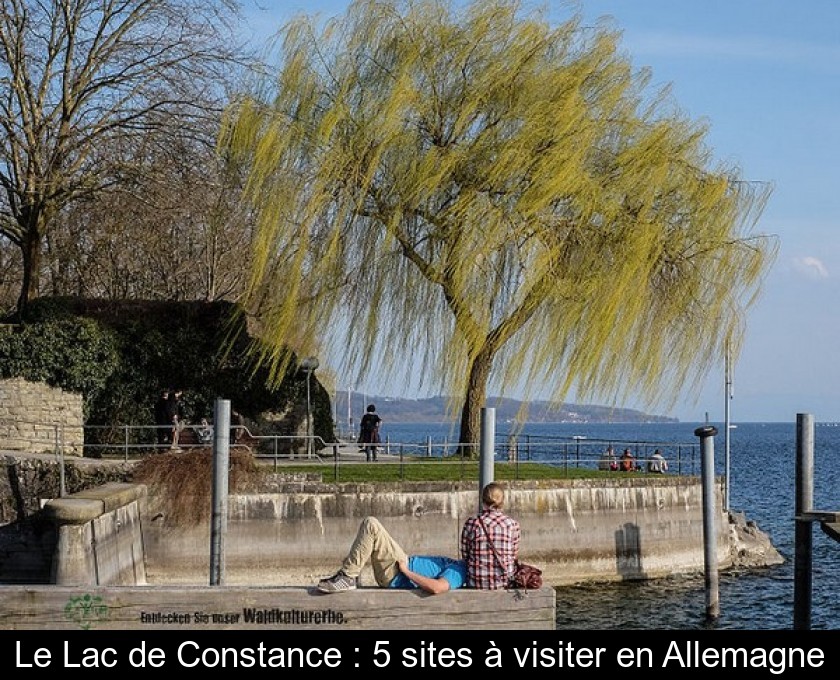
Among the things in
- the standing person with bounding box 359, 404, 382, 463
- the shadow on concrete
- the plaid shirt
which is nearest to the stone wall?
the standing person with bounding box 359, 404, 382, 463

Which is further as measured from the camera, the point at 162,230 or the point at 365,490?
the point at 162,230

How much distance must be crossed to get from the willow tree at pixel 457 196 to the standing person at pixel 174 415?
8.50 ft

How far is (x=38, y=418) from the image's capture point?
3303cm

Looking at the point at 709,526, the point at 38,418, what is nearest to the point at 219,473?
the point at 709,526

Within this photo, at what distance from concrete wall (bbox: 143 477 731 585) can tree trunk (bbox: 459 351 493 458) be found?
14.0ft

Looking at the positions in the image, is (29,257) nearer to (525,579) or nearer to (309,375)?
(309,375)

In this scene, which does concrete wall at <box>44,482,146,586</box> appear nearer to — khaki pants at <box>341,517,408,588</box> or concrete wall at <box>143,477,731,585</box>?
concrete wall at <box>143,477,731,585</box>

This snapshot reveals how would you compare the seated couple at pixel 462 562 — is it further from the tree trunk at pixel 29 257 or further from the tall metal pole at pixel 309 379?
the tree trunk at pixel 29 257

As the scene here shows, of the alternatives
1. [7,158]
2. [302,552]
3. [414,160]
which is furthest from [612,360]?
[7,158]

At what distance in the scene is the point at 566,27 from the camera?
33906 millimetres

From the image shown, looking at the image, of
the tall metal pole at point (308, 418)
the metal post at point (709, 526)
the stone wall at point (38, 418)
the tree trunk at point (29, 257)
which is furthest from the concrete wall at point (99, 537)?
the metal post at point (709, 526)

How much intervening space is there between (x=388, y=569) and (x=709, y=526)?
45.6 ft
